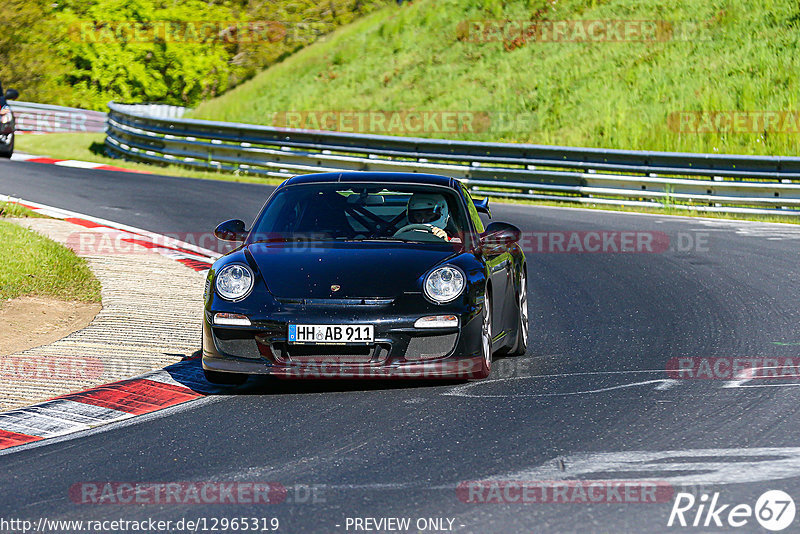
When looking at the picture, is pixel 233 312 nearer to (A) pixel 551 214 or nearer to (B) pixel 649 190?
(A) pixel 551 214

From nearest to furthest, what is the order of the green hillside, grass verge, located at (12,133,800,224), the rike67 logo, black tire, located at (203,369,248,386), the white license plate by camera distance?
the rike67 logo, the white license plate, black tire, located at (203,369,248,386), grass verge, located at (12,133,800,224), the green hillside

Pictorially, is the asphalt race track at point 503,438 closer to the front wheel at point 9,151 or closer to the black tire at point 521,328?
the black tire at point 521,328

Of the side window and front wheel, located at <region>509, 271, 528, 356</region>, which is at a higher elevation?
the side window

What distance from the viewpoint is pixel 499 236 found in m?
8.02

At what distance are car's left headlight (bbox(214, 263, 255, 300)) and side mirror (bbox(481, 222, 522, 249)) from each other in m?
1.72

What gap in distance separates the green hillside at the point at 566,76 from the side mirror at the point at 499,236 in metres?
16.9

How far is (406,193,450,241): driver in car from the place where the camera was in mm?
8109

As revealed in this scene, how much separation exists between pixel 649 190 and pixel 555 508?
15500 mm

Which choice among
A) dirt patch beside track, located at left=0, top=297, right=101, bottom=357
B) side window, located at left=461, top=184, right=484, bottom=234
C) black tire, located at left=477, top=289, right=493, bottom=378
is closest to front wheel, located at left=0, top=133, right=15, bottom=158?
dirt patch beside track, located at left=0, top=297, right=101, bottom=357

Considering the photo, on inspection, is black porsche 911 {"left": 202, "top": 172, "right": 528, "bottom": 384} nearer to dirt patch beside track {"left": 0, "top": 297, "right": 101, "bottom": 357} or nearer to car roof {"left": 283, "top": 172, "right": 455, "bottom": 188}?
car roof {"left": 283, "top": 172, "right": 455, "bottom": 188}

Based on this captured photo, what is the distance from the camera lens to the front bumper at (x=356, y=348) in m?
6.80

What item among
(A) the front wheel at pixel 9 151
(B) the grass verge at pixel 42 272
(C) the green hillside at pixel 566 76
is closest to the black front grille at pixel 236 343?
(B) the grass verge at pixel 42 272

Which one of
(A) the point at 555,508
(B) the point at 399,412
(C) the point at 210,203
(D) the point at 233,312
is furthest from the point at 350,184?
(C) the point at 210,203

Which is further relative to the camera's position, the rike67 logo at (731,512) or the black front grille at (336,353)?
the black front grille at (336,353)
